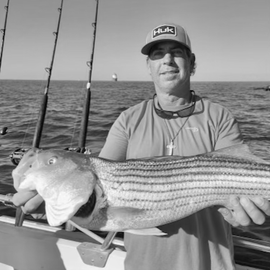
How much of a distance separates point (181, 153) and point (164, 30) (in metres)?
1.48

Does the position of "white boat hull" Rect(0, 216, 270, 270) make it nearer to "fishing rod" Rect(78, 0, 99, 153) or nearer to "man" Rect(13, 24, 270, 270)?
"man" Rect(13, 24, 270, 270)

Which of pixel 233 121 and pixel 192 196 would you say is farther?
pixel 233 121

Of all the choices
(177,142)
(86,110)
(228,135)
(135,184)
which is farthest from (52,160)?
(86,110)

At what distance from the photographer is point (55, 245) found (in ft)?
13.3

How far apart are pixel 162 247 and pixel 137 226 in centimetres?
40

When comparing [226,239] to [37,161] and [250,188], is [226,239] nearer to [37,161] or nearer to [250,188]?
[250,188]

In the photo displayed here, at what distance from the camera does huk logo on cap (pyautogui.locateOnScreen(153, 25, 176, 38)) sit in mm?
3211

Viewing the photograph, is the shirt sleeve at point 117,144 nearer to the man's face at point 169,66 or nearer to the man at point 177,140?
the man at point 177,140

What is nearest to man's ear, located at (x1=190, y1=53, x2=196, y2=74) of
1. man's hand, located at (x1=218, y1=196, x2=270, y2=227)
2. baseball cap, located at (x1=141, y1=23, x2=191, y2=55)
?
baseball cap, located at (x1=141, y1=23, x2=191, y2=55)

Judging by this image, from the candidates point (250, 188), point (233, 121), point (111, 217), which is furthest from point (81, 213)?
point (233, 121)

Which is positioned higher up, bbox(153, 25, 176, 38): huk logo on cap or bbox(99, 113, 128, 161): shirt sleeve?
bbox(153, 25, 176, 38): huk logo on cap

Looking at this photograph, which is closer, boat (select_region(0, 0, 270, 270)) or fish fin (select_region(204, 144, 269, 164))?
fish fin (select_region(204, 144, 269, 164))

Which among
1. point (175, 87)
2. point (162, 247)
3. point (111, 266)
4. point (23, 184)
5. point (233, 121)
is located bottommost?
point (111, 266)

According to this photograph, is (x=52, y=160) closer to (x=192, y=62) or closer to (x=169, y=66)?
(x=169, y=66)
